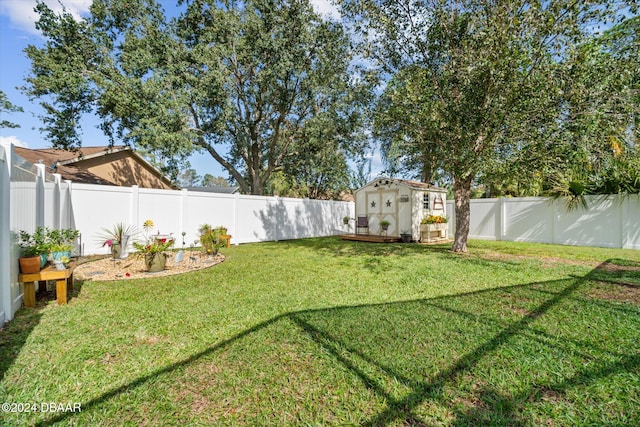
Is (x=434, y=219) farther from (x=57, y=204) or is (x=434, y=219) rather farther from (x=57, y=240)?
(x=57, y=204)

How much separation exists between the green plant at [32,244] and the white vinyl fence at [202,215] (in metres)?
0.14

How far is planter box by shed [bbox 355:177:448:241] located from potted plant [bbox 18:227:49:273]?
36.3ft

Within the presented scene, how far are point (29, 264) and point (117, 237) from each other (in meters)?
4.16

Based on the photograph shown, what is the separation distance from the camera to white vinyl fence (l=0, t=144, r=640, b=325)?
3.50 m

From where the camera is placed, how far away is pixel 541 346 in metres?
2.73

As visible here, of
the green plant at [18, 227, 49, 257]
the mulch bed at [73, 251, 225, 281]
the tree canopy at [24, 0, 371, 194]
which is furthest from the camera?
the tree canopy at [24, 0, 371, 194]

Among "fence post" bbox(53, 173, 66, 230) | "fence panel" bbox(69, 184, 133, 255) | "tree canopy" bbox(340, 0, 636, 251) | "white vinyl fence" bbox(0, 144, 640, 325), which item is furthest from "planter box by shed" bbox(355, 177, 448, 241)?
"fence post" bbox(53, 173, 66, 230)

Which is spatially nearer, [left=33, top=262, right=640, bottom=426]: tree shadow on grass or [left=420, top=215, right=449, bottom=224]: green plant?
[left=33, top=262, right=640, bottom=426]: tree shadow on grass

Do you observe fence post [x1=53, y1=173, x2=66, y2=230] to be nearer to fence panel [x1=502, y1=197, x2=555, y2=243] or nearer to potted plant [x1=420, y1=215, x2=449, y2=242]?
potted plant [x1=420, y1=215, x2=449, y2=242]

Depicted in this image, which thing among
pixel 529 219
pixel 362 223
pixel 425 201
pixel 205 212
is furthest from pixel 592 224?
pixel 205 212

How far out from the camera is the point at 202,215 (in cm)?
996

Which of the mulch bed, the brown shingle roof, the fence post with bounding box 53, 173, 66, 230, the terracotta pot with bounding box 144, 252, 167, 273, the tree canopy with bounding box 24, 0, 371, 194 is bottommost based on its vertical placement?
the mulch bed

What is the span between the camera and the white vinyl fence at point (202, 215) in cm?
350

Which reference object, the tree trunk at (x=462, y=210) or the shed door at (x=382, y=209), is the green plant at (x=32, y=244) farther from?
the shed door at (x=382, y=209)
